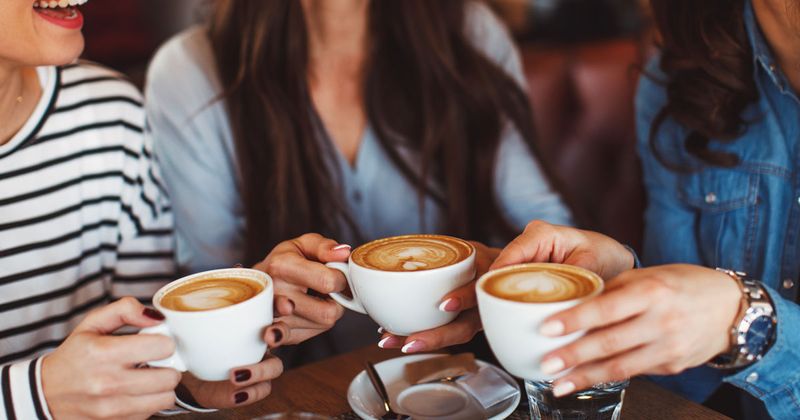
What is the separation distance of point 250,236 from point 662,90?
0.82m

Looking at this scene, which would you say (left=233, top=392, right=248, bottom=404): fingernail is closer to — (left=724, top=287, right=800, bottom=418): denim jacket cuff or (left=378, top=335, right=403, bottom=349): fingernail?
(left=378, top=335, right=403, bottom=349): fingernail

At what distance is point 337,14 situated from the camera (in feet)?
5.54

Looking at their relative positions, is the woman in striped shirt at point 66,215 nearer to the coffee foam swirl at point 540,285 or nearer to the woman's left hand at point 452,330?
the woman's left hand at point 452,330

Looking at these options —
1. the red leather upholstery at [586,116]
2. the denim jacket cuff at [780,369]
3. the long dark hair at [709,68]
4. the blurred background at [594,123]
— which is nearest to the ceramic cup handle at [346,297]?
the denim jacket cuff at [780,369]

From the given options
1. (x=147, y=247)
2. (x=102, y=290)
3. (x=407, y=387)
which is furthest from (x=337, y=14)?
(x=407, y=387)

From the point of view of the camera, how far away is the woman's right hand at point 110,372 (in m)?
0.83

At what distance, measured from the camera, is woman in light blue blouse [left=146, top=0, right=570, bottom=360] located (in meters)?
1.58

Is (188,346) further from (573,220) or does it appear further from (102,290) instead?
(573,220)

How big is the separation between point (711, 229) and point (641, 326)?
2.24 ft

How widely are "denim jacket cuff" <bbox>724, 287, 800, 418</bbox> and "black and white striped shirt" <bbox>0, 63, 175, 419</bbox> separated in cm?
101

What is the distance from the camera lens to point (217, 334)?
0.84 m

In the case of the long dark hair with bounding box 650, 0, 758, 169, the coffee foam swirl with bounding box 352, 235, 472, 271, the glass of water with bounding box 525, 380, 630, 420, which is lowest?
the glass of water with bounding box 525, 380, 630, 420

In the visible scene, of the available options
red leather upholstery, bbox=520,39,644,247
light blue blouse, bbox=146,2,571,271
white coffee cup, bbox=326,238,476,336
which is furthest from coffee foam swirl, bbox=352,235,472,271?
red leather upholstery, bbox=520,39,644,247

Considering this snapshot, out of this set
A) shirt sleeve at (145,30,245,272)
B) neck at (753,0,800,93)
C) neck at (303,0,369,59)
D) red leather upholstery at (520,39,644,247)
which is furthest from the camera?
red leather upholstery at (520,39,644,247)
